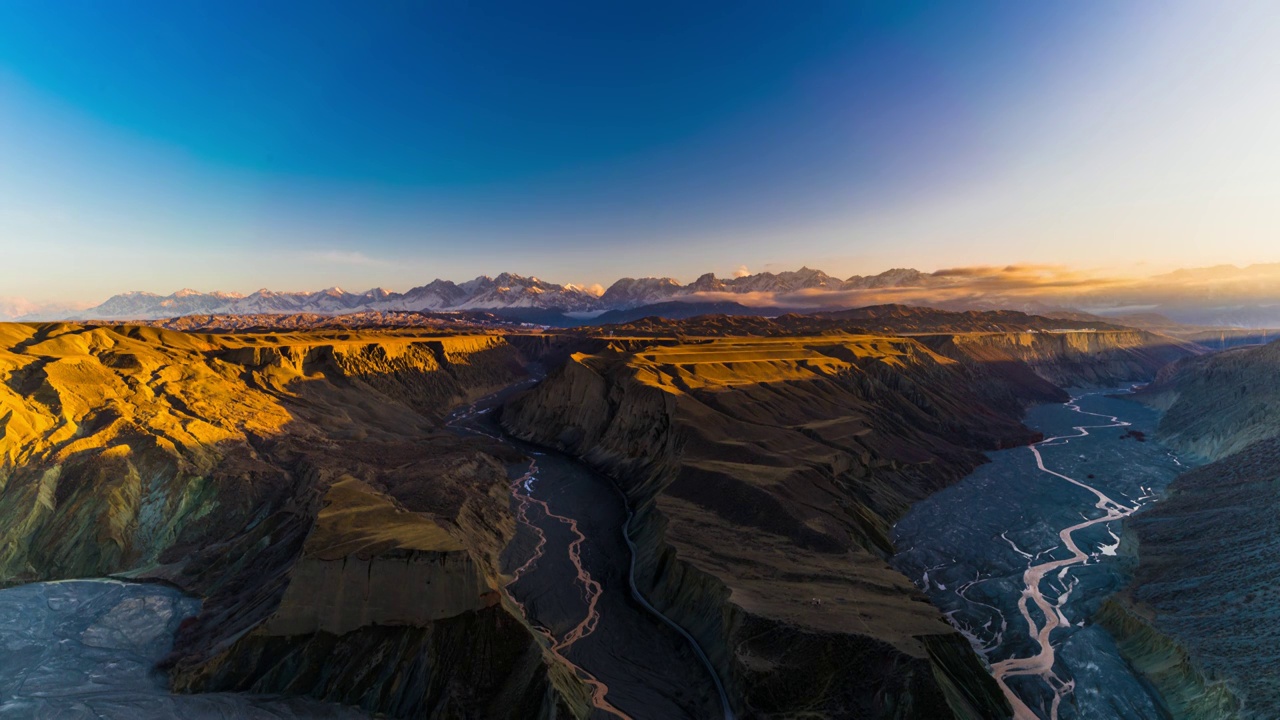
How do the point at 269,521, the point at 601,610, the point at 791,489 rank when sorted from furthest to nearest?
the point at 791,489 < the point at 269,521 < the point at 601,610

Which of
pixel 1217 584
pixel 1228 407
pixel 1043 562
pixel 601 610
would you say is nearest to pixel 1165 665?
pixel 1217 584

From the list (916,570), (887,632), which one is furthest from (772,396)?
(887,632)

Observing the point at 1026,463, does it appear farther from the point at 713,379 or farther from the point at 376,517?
the point at 376,517

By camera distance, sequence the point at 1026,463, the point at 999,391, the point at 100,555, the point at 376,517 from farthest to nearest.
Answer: the point at 999,391 → the point at 1026,463 → the point at 100,555 → the point at 376,517

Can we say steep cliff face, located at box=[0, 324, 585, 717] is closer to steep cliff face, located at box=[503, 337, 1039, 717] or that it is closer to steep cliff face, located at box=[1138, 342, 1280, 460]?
steep cliff face, located at box=[503, 337, 1039, 717]

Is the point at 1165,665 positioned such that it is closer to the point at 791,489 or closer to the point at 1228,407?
the point at 791,489

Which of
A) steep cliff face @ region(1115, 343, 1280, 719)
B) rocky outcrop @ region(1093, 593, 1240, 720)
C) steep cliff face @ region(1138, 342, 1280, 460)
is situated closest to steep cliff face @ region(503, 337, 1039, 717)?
rocky outcrop @ region(1093, 593, 1240, 720)
